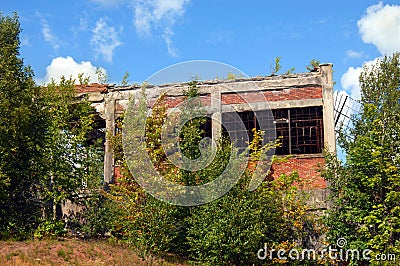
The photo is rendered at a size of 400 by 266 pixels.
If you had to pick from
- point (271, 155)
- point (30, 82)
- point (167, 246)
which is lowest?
point (167, 246)

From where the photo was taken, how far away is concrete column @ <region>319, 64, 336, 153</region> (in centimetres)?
2114

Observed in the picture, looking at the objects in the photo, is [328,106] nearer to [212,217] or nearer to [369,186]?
[369,186]

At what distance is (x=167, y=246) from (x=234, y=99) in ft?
24.3

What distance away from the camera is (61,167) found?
20203 millimetres

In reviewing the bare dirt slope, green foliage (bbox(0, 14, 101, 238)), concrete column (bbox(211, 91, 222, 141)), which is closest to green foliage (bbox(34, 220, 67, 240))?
green foliage (bbox(0, 14, 101, 238))

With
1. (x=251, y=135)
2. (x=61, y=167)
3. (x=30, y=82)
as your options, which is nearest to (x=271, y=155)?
(x=251, y=135)

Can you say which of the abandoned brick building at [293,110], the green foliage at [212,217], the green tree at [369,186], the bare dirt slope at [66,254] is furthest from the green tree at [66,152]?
the green tree at [369,186]

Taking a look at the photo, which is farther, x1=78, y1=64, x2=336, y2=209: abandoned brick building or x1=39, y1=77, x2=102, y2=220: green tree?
x1=78, y1=64, x2=336, y2=209: abandoned brick building

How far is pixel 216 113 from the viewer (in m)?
22.3

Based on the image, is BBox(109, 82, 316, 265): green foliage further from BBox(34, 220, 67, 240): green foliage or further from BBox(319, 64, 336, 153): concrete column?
BBox(319, 64, 336, 153): concrete column

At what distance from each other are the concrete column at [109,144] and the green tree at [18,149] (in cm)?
303

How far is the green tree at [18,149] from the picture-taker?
19312 millimetres

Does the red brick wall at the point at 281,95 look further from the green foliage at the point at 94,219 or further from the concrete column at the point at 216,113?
the green foliage at the point at 94,219

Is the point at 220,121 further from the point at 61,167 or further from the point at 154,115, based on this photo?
the point at 61,167
